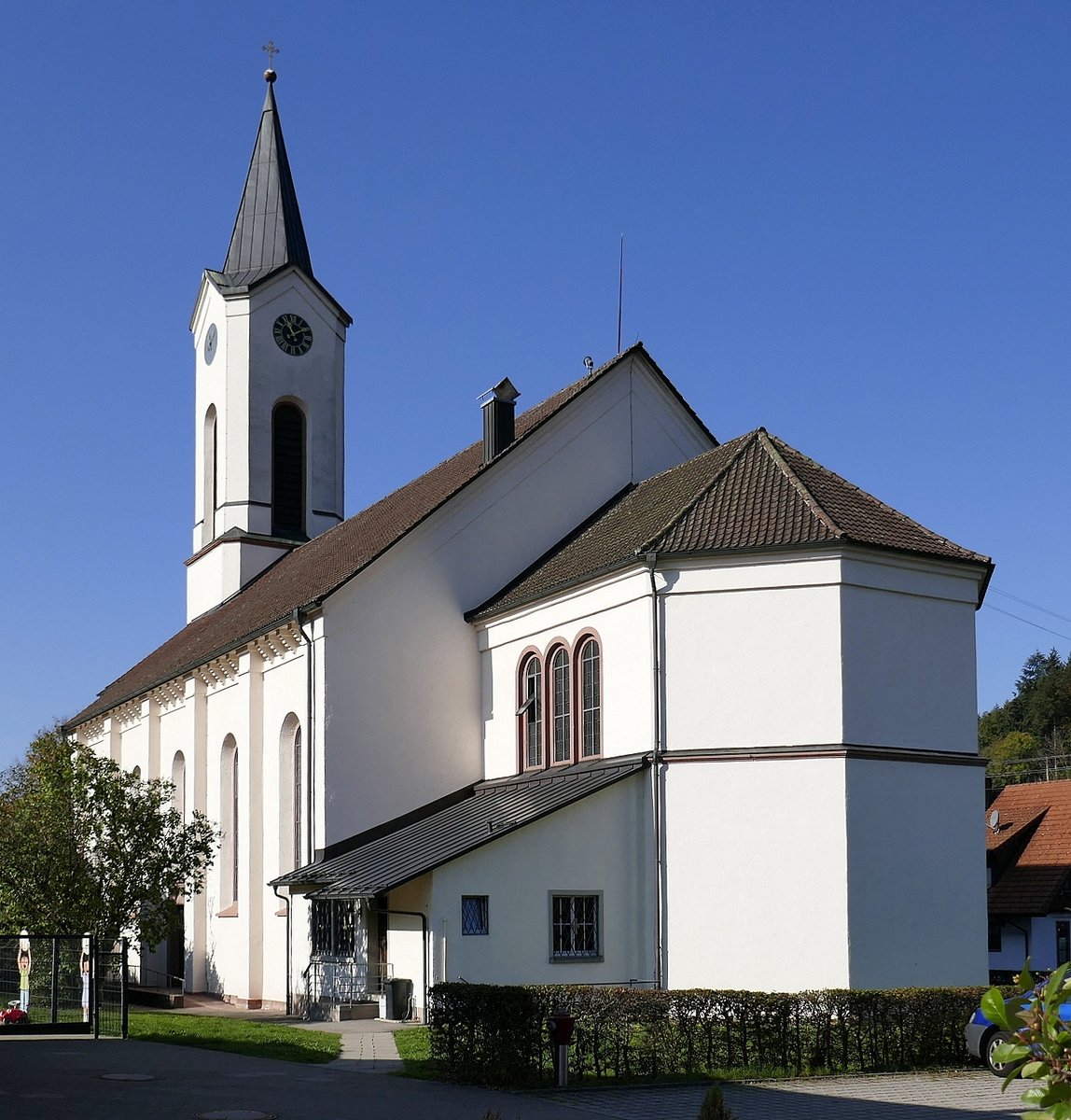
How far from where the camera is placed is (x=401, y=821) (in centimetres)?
2834

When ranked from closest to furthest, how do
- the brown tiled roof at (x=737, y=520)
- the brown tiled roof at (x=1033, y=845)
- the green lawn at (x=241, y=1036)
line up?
the green lawn at (x=241, y=1036) < the brown tiled roof at (x=737, y=520) < the brown tiled roof at (x=1033, y=845)

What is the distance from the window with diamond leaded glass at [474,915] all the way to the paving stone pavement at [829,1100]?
705cm

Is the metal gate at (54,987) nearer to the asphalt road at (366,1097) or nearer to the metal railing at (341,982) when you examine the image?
the asphalt road at (366,1097)

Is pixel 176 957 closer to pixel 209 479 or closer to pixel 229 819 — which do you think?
pixel 229 819

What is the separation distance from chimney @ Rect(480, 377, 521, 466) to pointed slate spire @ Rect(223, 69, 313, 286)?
1249 centimetres

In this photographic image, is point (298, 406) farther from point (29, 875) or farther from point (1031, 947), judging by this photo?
point (1031, 947)

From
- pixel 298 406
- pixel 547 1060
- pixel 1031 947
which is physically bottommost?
pixel 1031 947

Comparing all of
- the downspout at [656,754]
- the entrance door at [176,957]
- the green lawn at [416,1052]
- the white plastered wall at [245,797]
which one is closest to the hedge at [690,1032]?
the green lawn at [416,1052]

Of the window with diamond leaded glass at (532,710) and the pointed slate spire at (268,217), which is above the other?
the pointed slate spire at (268,217)

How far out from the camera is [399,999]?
24453 mm

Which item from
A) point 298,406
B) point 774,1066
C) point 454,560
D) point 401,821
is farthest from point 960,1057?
point 298,406

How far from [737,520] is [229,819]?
15405 millimetres

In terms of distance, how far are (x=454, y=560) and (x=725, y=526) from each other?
6809 mm

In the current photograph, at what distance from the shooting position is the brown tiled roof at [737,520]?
24.5 meters
